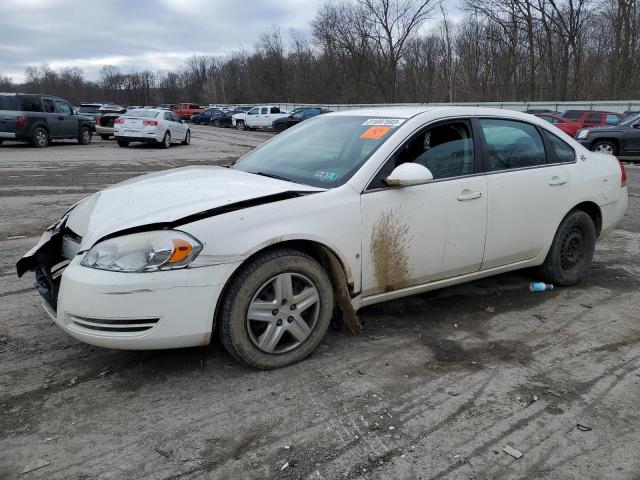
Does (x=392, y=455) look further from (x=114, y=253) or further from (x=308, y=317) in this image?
(x=114, y=253)

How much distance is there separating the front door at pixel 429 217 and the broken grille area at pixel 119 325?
1393 mm

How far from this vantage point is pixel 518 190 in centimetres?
427

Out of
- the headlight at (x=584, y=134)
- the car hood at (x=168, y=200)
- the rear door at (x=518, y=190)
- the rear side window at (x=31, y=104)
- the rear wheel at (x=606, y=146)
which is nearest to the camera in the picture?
the car hood at (x=168, y=200)

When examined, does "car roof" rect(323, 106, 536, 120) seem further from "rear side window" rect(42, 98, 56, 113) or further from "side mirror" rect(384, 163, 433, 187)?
"rear side window" rect(42, 98, 56, 113)

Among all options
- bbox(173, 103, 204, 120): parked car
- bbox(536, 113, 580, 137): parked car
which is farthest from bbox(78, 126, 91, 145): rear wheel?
bbox(173, 103, 204, 120): parked car

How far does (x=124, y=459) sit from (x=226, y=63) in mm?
102282

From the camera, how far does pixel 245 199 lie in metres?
3.20

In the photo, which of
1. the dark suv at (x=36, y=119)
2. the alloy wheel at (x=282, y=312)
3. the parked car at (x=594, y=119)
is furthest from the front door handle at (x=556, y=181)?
the parked car at (x=594, y=119)

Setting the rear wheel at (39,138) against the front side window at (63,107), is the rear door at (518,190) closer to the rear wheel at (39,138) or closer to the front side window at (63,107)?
the rear wheel at (39,138)

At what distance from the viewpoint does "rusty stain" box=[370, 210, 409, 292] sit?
3576 mm

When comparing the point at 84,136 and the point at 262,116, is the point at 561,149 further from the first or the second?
the point at 262,116

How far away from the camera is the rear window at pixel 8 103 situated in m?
18.1

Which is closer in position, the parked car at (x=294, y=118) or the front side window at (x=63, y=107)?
A: the front side window at (x=63, y=107)

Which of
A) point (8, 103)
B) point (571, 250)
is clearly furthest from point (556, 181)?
point (8, 103)
